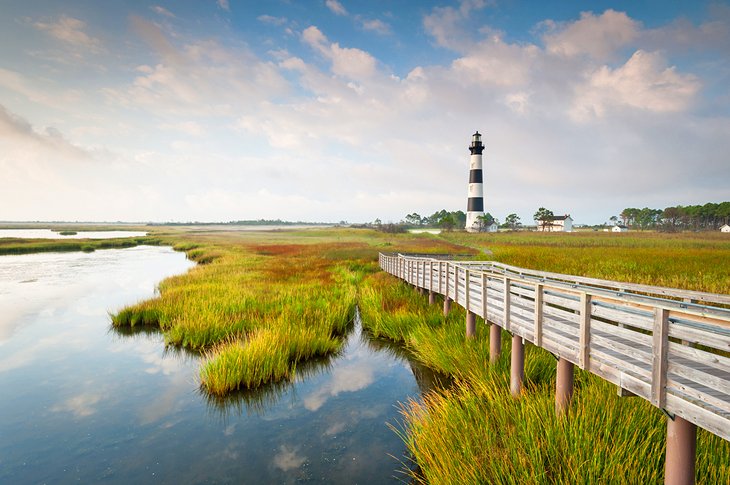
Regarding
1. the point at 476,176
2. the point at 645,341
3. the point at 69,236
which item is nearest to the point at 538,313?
the point at 645,341

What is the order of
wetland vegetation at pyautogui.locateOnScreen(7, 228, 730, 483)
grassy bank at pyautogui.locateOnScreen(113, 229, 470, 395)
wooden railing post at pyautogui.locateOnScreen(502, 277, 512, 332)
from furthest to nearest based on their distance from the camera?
1. grassy bank at pyautogui.locateOnScreen(113, 229, 470, 395)
2. wooden railing post at pyautogui.locateOnScreen(502, 277, 512, 332)
3. wetland vegetation at pyautogui.locateOnScreen(7, 228, 730, 483)

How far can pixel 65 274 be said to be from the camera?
29.1m

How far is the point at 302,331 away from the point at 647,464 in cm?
947

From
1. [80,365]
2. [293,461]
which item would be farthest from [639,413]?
[80,365]

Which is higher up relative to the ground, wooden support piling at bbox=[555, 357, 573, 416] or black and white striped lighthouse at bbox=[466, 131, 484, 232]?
black and white striped lighthouse at bbox=[466, 131, 484, 232]

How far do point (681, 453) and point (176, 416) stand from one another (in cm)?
947

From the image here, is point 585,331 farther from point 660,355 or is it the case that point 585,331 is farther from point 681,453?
point 681,453

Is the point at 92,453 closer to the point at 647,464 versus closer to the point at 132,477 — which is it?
the point at 132,477

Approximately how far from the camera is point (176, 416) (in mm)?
8641

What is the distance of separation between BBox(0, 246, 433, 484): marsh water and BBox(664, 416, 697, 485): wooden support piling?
420 centimetres

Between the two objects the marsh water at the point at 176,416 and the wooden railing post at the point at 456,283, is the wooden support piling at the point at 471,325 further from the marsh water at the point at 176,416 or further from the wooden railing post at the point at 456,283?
the marsh water at the point at 176,416

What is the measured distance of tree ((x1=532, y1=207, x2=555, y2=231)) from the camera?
124738 mm

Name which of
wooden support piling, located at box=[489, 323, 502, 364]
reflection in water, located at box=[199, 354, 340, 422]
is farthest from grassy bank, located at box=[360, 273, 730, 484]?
A: reflection in water, located at box=[199, 354, 340, 422]

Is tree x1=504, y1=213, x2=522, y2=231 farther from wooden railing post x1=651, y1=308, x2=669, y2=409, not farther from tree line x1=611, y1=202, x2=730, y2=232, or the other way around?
wooden railing post x1=651, y1=308, x2=669, y2=409
